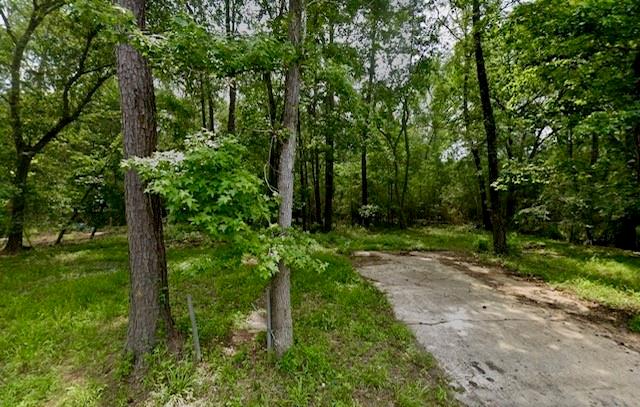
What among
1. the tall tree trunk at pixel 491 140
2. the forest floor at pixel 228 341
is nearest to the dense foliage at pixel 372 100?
the tall tree trunk at pixel 491 140

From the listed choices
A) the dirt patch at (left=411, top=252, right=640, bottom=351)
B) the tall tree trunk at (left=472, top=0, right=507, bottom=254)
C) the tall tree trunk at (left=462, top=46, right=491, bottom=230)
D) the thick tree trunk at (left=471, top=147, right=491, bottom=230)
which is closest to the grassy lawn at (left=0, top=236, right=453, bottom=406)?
the dirt patch at (left=411, top=252, right=640, bottom=351)

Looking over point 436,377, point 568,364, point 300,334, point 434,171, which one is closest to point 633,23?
Answer: point 568,364

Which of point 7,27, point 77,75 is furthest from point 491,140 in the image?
point 7,27

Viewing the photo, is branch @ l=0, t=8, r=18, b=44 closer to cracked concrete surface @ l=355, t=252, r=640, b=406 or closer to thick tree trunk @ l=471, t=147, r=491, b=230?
cracked concrete surface @ l=355, t=252, r=640, b=406

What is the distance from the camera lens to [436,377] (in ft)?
8.44

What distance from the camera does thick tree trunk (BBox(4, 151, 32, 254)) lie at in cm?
698

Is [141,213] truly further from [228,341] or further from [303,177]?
[303,177]

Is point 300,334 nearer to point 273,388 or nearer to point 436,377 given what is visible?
point 273,388

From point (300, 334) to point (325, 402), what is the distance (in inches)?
32.5

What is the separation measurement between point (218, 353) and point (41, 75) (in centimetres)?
883

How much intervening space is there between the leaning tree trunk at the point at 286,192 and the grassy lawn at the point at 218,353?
193 mm

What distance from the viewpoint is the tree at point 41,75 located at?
6953 millimetres

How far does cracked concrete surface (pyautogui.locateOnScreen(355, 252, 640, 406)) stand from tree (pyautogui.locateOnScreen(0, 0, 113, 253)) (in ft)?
27.6

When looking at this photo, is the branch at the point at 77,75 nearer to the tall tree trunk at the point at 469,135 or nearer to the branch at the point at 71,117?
the branch at the point at 71,117
